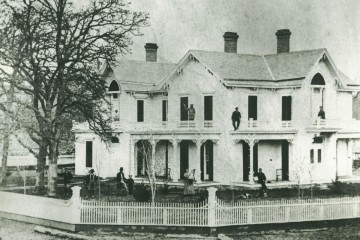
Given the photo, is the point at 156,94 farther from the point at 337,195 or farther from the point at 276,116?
the point at 337,195

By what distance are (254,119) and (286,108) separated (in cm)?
195

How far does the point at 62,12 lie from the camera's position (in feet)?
82.5

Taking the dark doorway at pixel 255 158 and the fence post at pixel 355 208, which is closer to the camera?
the fence post at pixel 355 208

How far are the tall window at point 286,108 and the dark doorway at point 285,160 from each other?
1.42m

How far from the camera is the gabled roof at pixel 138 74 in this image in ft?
117

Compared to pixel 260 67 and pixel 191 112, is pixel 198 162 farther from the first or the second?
pixel 260 67

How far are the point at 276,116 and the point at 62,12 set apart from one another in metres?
13.6

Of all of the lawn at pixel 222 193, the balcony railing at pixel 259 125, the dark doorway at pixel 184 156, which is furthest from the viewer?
the dark doorway at pixel 184 156

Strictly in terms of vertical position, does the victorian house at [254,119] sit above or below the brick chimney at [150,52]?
below

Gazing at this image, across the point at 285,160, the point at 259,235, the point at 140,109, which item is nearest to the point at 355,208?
the point at 259,235

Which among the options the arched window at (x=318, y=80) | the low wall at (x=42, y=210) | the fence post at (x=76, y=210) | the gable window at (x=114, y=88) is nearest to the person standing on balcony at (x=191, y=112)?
the gable window at (x=114, y=88)

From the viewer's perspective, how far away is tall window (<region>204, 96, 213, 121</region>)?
31562 mm

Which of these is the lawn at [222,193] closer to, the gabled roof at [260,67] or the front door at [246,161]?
the front door at [246,161]

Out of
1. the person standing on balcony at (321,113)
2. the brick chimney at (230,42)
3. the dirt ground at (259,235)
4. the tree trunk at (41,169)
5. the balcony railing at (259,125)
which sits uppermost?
the brick chimney at (230,42)
